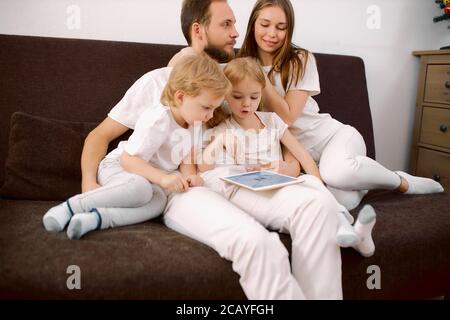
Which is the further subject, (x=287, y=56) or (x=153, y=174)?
(x=287, y=56)

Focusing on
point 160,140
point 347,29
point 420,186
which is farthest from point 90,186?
point 347,29

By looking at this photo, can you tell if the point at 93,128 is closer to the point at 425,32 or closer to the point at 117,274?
the point at 117,274

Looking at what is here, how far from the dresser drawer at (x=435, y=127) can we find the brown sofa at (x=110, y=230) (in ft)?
1.70

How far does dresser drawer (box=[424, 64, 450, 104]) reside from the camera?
2.25 metres

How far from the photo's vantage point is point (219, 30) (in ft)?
5.34

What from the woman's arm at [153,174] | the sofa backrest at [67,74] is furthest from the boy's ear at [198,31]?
the woman's arm at [153,174]

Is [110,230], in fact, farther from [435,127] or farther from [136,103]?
[435,127]

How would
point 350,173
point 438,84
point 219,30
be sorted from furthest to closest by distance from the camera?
point 438,84 → point 219,30 → point 350,173

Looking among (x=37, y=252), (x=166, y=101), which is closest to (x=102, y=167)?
(x=166, y=101)

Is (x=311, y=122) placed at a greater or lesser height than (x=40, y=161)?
greater

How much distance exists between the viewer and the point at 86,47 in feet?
5.73

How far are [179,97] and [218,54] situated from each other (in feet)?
1.37

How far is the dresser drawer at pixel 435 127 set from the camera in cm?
227

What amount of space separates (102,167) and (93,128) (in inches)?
9.7
